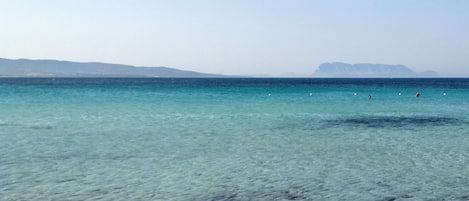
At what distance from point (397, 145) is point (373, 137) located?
2354 mm

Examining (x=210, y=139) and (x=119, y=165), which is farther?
(x=210, y=139)

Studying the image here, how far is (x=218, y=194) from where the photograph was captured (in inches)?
493

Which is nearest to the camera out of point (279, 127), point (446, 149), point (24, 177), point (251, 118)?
point (24, 177)

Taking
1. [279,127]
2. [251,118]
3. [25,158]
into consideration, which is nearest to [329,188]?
[25,158]

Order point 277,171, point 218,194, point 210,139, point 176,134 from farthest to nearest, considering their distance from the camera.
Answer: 1. point 176,134
2. point 210,139
3. point 277,171
4. point 218,194

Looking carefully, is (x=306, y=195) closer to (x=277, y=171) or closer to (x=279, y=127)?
(x=277, y=171)

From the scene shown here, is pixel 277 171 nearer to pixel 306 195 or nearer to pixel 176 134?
pixel 306 195

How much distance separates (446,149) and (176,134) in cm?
1093

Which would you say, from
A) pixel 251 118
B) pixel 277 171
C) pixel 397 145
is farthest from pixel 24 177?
pixel 251 118

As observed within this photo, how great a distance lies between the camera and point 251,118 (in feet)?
104

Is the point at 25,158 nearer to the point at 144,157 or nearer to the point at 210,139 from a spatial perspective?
the point at 144,157

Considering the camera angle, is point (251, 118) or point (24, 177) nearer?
point (24, 177)

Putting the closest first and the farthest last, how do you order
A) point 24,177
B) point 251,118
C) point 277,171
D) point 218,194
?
point 218,194 → point 24,177 → point 277,171 → point 251,118

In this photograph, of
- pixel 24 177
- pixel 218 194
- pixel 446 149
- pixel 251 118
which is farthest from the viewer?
pixel 251 118
